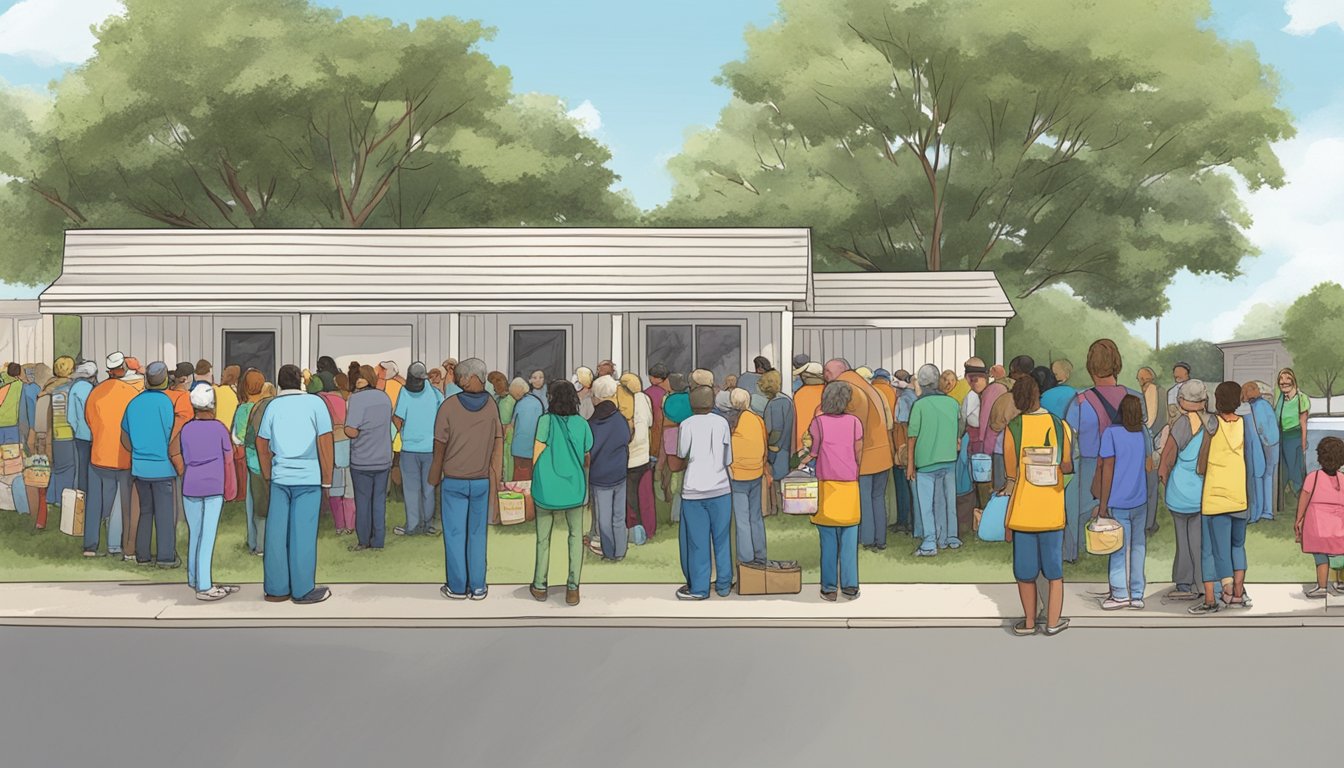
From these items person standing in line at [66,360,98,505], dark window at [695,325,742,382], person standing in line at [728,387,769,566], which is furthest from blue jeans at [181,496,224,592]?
dark window at [695,325,742,382]

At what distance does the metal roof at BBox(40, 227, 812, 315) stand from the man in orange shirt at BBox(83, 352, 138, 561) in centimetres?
1048

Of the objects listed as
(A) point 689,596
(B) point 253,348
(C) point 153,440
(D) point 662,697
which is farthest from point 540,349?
(D) point 662,697

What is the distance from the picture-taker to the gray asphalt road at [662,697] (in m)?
6.88

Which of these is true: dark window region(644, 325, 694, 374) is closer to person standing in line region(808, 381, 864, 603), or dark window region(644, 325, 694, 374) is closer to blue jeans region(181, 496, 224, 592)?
person standing in line region(808, 381, 864, 603)

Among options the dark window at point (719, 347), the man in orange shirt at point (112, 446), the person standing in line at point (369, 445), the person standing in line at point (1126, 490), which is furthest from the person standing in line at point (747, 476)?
the dark window at point (719, 347)

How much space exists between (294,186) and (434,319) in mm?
24690

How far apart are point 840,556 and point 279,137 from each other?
123 ft

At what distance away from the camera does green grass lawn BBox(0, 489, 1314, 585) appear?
1258 centimetres

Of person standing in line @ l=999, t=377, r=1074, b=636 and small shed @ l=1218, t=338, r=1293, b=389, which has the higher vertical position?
small shed @ l=1218, t=338, r=1293, b=389

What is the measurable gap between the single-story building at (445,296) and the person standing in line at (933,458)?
9153 millimetres

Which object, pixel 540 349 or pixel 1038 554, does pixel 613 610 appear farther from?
pixel 540 349

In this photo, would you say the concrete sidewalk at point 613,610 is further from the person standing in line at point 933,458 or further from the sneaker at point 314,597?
the person standing in line at point 933,458

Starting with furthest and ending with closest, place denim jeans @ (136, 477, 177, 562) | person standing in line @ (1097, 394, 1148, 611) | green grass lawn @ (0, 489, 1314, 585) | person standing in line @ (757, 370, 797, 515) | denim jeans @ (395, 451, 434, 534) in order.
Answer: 1. denim jeans @ (395, 451, 434, 534)
2. person standing in line @ (757, 370, 797, 515)
3. green grass lawn @ (0, 489, 1314, 585)
4. denim jeans @ (136, 477, 177, 562)
5. person standing in line @ (1097, 394, 1148, 611)

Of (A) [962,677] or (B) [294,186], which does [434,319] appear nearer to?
(A) [962,677]
